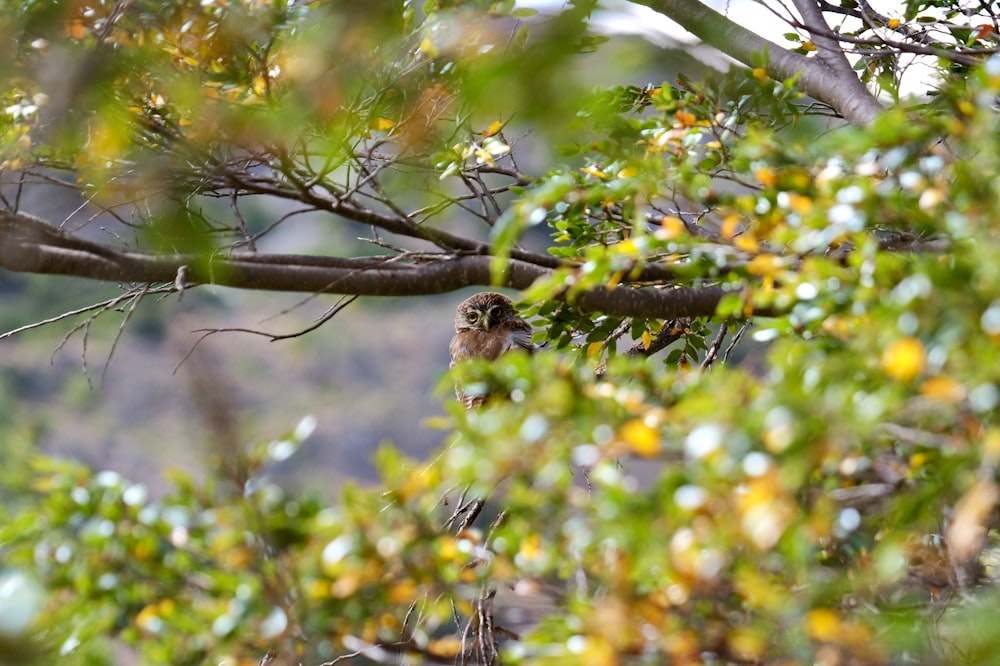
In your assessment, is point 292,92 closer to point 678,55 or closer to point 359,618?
point 678,55

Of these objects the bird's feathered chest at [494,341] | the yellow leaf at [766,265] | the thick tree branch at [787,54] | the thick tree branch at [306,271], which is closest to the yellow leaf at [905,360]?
the yellow leaf at [766,265]

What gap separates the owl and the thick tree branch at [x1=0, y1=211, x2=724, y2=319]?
1.94m

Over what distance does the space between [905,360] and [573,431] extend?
48 centimetres

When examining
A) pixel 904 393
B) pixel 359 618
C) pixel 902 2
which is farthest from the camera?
pixel 902 2

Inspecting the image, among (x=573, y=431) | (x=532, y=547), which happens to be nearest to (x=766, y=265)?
(x=573, y=431)

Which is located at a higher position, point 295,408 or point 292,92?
point 292,92

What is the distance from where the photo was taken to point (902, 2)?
3496mm

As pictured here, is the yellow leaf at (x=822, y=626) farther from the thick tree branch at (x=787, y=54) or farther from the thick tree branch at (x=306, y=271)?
the thick tree branch at (x=787, y=54)

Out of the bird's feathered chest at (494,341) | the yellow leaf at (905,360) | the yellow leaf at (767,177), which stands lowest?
the bird's feathered chest at (494,341)

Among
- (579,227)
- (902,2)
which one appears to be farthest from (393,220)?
(902,2)

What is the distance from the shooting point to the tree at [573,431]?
129cm

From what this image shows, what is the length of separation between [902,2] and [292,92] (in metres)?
2.37

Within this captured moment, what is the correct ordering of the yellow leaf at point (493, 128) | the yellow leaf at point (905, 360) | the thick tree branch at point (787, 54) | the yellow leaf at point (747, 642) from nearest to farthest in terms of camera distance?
1. the yellow leaf at point (905, 360)
2. the yellow leaf at point (747, 642)
3. the yellow leaf at point (493, 128)
4. the thick tree branch at point (787, 54)

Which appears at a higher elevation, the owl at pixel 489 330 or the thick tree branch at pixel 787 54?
the thick tree branch at pixel 787 54
